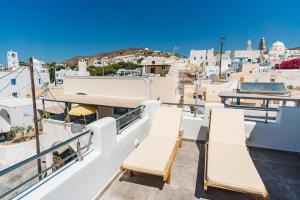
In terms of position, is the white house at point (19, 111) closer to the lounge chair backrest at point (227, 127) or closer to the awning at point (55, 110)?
the awning at point (55, 110)

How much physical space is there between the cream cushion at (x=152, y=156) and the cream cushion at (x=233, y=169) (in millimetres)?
954

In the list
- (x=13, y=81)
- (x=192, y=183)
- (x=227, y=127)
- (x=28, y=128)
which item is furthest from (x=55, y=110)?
(x=13, y=81)

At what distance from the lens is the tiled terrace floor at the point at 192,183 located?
12.0 feet

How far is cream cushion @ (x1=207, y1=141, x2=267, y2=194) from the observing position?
3289 millimetres

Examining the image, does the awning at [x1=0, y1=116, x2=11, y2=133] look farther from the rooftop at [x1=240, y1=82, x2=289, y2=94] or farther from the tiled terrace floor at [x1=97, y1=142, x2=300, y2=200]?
the rooftop at [x1=240, y1=82, x2=289, y2=94]

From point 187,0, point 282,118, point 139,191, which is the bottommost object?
point 139,191

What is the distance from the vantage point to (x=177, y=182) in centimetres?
412


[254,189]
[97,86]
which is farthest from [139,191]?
[97,86]

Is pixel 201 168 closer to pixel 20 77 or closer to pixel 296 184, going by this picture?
pixel 296 184

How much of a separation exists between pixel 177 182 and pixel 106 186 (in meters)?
1.56

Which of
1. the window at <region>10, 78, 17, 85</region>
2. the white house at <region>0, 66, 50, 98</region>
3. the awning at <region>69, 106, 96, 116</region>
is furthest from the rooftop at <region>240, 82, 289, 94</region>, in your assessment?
the window at <region>10, 78, 17, 85</region>

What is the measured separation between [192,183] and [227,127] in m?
2.11

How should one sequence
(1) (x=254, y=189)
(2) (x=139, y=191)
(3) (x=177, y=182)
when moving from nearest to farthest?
1. (1) (x=254, y=189)
2. (2) (x=139, y=191)
3. (3) (x=177, y=182)

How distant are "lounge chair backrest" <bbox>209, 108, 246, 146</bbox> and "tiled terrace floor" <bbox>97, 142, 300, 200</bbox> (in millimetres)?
780
